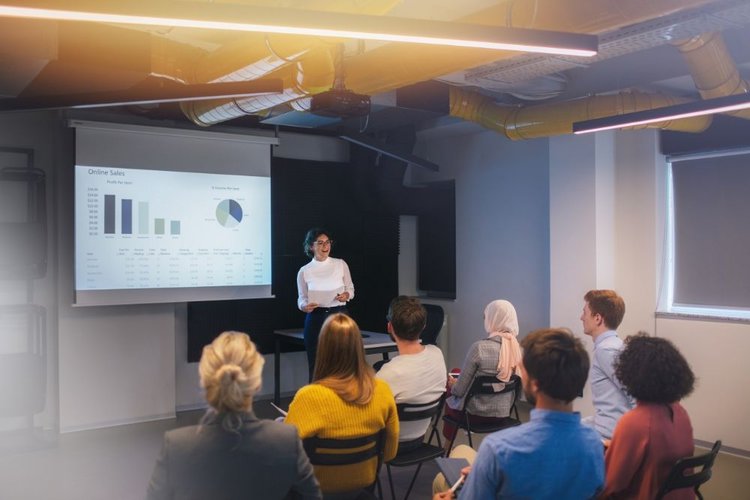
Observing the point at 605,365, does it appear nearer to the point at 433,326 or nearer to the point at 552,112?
the point at 552,112

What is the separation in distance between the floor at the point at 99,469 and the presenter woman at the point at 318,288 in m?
1.45

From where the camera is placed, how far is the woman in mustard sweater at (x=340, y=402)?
2.38m

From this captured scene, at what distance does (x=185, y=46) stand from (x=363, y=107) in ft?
3.73

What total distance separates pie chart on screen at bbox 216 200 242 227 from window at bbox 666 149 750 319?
11.7 feet

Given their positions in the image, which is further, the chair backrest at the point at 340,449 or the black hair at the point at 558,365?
the chair backrest at the point at 340,449

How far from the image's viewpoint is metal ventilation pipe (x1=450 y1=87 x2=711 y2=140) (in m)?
4.47

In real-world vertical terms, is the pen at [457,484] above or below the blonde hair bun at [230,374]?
below

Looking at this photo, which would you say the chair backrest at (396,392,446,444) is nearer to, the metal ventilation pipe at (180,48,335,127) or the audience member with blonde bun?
the audience member with blonde bun

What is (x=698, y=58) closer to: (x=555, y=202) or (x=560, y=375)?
(x=555, y=202)

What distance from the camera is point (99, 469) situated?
4.51m

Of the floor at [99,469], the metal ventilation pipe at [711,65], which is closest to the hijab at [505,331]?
the floor at [99,469]

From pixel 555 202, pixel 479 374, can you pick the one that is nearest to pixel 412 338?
pixel 479 374

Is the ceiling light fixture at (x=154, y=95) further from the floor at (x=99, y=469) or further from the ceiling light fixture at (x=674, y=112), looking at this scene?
the floor at (x=99, y=469)

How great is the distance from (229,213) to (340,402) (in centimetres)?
384
